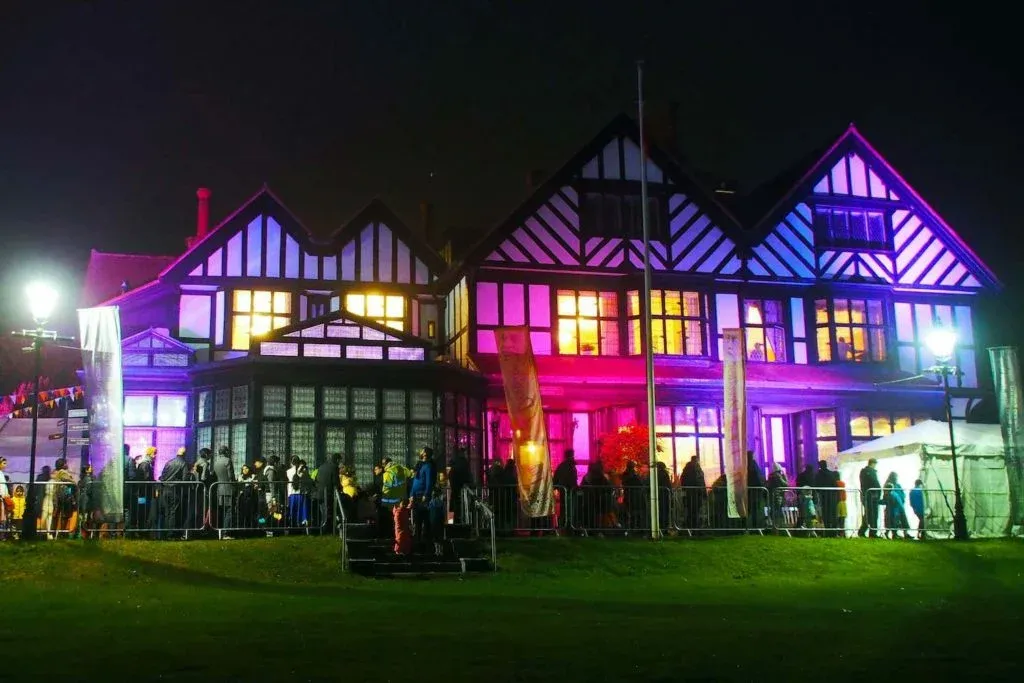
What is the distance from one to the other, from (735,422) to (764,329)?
449 inches

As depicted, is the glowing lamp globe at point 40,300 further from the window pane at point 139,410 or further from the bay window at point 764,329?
the bay window at point 764,329

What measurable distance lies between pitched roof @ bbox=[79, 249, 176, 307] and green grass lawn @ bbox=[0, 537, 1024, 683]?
21810mm

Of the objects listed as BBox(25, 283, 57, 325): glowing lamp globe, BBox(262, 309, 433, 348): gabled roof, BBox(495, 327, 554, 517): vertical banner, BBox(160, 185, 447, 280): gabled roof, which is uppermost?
BBox(160, 185, 447, 280): gabled roof

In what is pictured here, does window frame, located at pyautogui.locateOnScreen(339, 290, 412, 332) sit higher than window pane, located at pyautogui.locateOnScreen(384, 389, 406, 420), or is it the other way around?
window frame, located at pyautogui.locateOnScreen(339, 290, 412, 332)

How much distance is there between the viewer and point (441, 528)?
20188mm

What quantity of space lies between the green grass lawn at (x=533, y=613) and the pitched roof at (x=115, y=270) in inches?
859

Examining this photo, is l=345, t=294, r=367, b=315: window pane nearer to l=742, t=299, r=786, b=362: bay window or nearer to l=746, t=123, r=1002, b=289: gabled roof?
l=742, t=299, r=786, b=362: bay window

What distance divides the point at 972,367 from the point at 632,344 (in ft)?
38.5

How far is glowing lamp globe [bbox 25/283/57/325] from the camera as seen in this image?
59.0 ft

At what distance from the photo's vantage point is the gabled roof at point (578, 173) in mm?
32281

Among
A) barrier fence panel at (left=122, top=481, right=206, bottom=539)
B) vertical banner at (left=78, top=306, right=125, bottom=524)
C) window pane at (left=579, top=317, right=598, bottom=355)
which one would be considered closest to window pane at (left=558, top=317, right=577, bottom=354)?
window pane at (left=579, top=317, right=598, bottom=355)

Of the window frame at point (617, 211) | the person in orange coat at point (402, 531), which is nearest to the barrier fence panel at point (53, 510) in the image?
the person in orange coat at point (402, 531)

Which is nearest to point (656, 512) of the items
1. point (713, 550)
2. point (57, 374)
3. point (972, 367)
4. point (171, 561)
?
point (713, 550)

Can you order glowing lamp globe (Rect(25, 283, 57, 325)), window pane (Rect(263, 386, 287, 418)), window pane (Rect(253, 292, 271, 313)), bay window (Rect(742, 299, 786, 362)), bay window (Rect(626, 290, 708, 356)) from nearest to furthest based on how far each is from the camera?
glowing lamp globe (Rect(25, 283, 57, 325)), window pane (Rect(263, 386, 287, 418)), window pane (Rect(253, 292, 271, 313)), bay window (Rect(626, 290, 708, 356)), bay window (Rect(742, 299, 786, 362))
